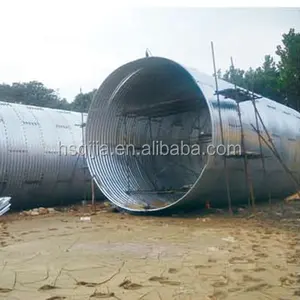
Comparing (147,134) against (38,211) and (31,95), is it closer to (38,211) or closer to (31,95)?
(38,211)

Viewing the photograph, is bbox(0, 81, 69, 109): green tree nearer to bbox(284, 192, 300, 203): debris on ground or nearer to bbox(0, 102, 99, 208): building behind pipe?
bbox(0, 102, 99, 208): building behind pipe

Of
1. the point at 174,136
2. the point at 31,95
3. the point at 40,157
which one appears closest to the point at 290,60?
the point at 174,136

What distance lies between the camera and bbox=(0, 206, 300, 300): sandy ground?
3920 mm

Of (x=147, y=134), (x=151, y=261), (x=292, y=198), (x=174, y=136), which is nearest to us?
(x=151, y=261)

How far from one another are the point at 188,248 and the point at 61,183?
7.79m

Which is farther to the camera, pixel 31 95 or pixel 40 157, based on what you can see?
pixel 31 95

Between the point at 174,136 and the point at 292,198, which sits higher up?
the point at 174,136

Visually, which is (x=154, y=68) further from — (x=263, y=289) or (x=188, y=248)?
(x=263, y=289)

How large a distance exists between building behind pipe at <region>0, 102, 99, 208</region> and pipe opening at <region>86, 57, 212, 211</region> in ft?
5.43

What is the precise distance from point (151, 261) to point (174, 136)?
868cm

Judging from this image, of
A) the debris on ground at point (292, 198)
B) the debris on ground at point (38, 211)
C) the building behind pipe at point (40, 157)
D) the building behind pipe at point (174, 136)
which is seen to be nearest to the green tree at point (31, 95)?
the building behind pipe at point (40, 157)

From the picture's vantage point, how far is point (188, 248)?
613cm

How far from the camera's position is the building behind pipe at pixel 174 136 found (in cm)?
998

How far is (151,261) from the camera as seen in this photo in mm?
5234
